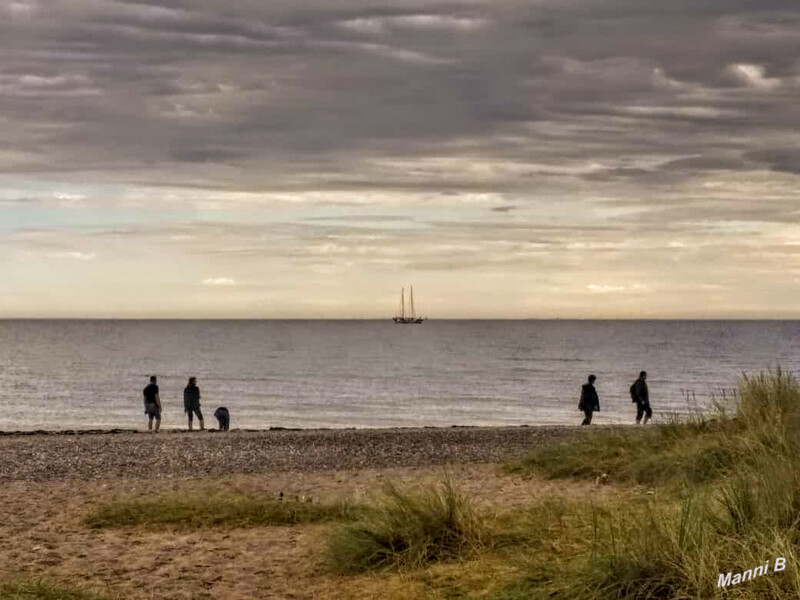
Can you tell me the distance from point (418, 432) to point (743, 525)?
53.9 feet

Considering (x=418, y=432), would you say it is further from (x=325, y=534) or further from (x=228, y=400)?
(x=228, y=400)

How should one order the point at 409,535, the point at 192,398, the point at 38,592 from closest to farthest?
the point at 38,592
the point at 409,535
the point at 192,398

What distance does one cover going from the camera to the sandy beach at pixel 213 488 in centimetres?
870

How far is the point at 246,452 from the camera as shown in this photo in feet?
61.5

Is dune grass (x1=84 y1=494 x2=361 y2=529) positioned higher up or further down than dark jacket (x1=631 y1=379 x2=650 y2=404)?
further down

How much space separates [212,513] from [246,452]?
295 inches

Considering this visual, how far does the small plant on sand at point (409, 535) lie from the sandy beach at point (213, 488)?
265 mm

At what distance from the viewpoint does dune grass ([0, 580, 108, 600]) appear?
7.42m

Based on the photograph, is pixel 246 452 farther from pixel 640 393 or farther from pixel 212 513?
pixel 640 393

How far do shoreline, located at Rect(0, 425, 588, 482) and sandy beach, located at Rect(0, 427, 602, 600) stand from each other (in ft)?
0.10

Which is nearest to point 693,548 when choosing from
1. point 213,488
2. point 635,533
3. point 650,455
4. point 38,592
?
point 635,533

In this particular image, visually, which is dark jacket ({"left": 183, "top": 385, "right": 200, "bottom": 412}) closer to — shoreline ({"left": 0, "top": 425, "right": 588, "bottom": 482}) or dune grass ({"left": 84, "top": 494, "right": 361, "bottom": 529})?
shoreline ({"left": 0, "top": 425, "right": 588, "bottom": 482})

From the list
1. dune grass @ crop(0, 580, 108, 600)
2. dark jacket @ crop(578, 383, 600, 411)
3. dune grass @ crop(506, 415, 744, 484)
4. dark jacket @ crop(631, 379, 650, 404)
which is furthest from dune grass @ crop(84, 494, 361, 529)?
dark jacket @ crop(578, 383, 600, 411)

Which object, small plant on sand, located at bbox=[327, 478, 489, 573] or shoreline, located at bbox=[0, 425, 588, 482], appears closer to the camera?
small plant on sand, located at bbox=[327, 478, 489, 573]
